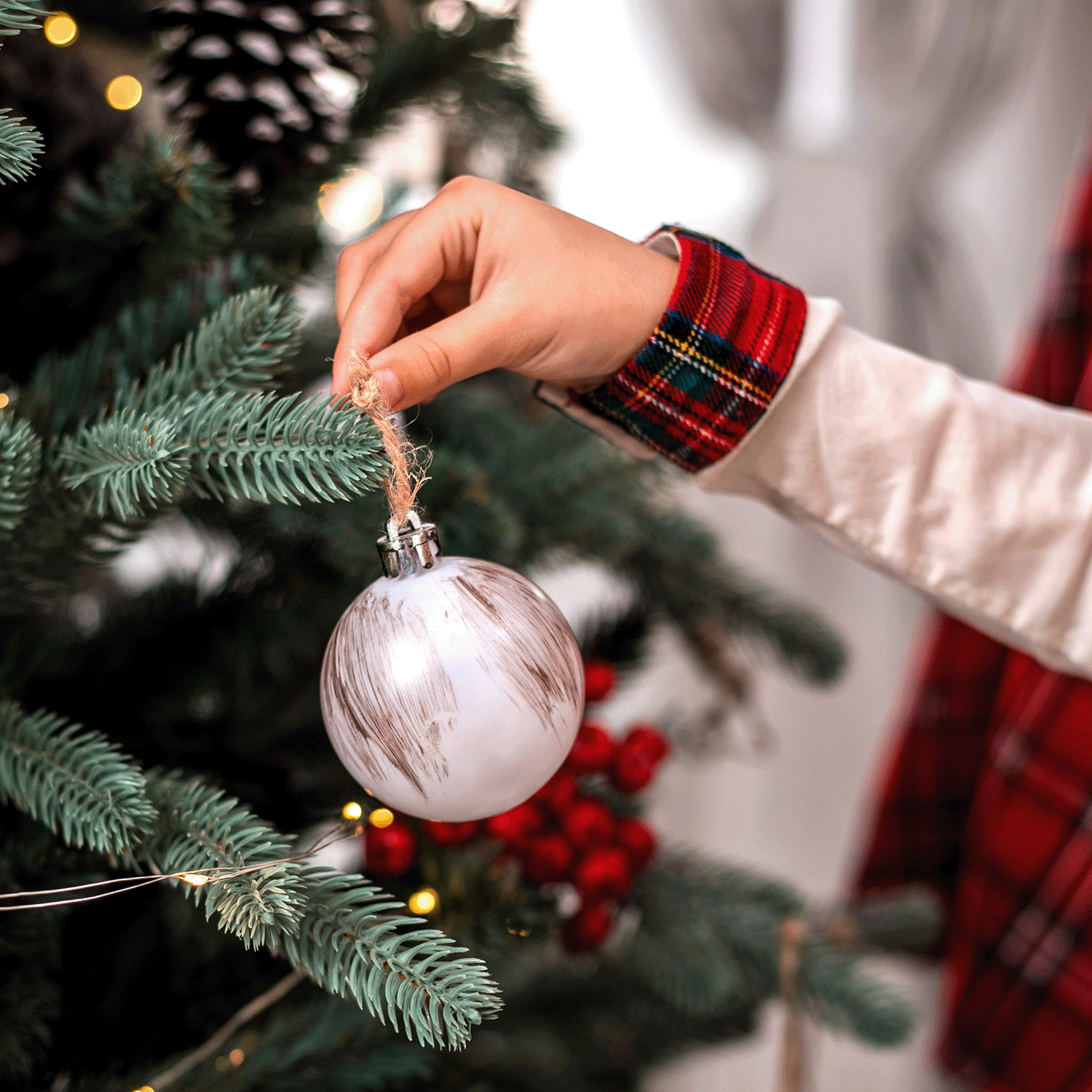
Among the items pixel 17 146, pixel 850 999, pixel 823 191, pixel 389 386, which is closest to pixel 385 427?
pixel 389 386

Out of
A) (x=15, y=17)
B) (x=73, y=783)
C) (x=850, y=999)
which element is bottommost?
(x=850, y=999)

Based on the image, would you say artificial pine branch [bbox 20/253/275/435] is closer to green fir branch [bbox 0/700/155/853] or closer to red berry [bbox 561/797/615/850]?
green fir branch [bbox 0/700/155/853]

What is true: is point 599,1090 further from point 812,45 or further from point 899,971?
point 812,45

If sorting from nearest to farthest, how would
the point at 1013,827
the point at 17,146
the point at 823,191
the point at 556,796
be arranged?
the point at 17,146, the point at 556,796, the point at 1013,827, the point at 823,191

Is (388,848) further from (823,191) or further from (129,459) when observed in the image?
(823,191)

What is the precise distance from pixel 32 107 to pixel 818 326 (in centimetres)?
38

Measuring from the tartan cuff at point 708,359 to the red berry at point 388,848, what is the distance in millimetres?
226

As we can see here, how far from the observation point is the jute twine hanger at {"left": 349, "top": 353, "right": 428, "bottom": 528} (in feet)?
0.92

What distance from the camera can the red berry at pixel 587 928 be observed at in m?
0.46

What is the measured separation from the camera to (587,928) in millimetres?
456

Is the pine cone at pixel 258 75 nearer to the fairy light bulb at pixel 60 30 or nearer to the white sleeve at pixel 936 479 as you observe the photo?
the fairy light bulb at pixel 60 30

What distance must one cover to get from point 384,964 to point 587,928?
0.23m

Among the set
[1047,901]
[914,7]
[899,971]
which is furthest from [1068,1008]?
[914,7]

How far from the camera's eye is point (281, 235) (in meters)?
0.45
